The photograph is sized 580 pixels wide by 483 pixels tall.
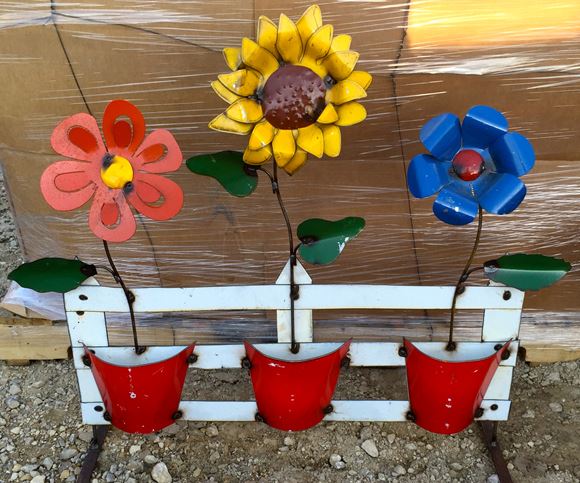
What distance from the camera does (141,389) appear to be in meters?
1.35

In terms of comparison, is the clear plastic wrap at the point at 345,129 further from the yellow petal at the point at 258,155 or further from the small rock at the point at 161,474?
the small rock at the point at 161,474

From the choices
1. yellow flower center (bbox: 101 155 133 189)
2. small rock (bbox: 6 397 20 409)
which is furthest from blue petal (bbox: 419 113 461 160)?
small rock (bbox: 6 397 20 409)

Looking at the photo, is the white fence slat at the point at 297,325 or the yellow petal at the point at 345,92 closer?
the yellow petal at the point at 345,92

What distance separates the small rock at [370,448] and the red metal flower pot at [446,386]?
0.83 feet

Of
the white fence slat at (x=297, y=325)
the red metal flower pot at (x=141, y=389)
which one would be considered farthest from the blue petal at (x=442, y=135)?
the red metal flower pot at (x=141, y=389)

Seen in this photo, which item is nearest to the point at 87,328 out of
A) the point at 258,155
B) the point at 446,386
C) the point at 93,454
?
the point at 93,454

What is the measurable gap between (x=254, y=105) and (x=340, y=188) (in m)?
0.57

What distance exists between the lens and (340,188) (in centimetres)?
166

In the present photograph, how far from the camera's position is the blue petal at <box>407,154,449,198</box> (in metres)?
1.18

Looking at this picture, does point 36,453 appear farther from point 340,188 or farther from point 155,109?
point 340,188

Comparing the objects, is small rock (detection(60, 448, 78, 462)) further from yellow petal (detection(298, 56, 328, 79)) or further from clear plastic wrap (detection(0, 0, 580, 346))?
yellow petal (detection(298, 56, 328, 79))

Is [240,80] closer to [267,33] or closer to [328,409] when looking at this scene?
[267,33]

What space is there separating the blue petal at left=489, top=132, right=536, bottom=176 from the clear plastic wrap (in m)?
0.40

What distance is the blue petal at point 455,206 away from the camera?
1175 mm
